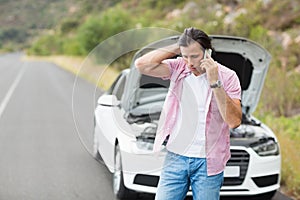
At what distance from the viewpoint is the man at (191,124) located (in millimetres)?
3617

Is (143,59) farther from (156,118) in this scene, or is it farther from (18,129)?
(18,129)

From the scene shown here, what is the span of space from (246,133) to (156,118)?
107cm

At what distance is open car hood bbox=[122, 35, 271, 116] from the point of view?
6.52 meters

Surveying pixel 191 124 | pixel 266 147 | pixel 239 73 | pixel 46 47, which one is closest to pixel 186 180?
pixel 191 124

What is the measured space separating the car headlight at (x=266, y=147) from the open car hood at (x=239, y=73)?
2.46 ft

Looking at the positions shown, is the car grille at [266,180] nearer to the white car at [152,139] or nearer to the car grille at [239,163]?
the white car at [152,139]

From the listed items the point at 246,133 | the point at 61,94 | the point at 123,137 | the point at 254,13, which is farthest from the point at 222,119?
the point at 254,13

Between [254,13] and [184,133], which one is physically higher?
[254,13]

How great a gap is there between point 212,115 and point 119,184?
9.56 ft

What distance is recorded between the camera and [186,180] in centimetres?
376

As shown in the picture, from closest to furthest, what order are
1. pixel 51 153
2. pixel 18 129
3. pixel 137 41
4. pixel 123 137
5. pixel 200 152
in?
pixel 200 152
pixel 137 41
pixel 123 137
pixel 51 153
pixel 18 129

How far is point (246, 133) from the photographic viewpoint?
6793mm

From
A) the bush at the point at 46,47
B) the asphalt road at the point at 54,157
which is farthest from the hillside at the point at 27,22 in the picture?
the asphalt road at the point at 54,157

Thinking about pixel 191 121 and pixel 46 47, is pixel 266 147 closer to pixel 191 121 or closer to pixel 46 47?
pixel 191 121
